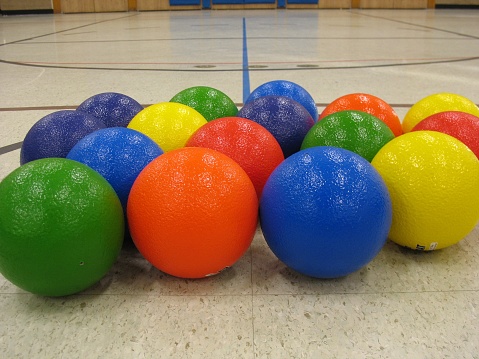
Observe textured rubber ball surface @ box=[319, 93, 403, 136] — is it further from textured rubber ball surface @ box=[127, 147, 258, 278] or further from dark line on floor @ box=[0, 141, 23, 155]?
dark line on floor @ box=[0, 141, 23, 155]

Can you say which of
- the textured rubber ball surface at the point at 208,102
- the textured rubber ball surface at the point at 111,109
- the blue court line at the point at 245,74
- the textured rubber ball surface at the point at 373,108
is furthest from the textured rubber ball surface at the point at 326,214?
the blue court line at the point at 245,74

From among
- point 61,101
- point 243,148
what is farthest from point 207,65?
point 243,148

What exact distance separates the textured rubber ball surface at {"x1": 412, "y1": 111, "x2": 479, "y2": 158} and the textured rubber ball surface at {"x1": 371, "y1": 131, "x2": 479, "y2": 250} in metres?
Result: 0.35

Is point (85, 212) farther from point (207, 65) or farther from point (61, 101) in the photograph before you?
point (207, 65)

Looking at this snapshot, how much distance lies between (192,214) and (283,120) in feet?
2.98

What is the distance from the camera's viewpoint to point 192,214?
1.26 meters

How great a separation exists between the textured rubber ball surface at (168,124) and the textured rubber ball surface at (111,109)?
0.25 metres

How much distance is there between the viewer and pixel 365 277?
55.5 inches

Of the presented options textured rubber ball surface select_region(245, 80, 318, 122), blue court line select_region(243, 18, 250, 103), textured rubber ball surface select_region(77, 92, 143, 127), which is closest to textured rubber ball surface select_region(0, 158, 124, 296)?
textured rubber ball surface select_region(77, 92, 143, 127)

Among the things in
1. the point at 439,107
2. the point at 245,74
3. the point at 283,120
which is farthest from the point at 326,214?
the point at 245,74

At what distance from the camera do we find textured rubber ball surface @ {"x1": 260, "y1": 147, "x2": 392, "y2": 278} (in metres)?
1.26

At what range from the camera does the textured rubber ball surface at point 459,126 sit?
5.93ft

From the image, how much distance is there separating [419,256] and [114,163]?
1037 millimetres

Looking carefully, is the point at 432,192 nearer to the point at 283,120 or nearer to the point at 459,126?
the point at 459,126
